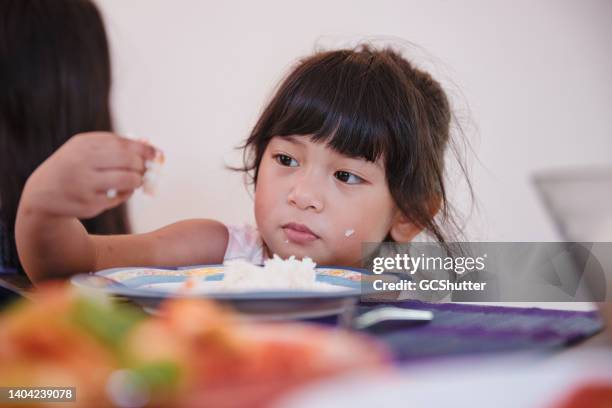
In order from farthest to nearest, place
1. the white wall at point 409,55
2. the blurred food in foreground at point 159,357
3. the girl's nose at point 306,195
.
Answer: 1. the white wall at point 409,55
2. the girl's nose at point 306,195
3. the blurred food in foreground at point 159,357

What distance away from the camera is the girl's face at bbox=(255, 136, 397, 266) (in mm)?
980

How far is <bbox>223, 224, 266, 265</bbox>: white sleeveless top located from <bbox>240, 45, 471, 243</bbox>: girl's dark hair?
0.51ft

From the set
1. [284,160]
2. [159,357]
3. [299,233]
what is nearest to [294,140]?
[284,160]

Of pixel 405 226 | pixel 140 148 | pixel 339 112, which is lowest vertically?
pixel 140 148

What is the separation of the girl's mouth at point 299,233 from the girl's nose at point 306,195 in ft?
0.11

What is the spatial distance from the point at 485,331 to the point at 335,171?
0.54 metres

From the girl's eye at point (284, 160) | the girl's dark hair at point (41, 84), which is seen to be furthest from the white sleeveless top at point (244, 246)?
the girl's dark hair at point (41, 84)

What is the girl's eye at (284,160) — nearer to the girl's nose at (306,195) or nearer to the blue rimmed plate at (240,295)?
the girl's nose at (306,195)

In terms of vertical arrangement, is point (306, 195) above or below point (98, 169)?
above

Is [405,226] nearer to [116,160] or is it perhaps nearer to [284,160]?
[284,160]

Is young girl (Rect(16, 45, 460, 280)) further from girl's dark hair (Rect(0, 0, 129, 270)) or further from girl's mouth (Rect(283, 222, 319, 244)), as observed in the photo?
girl's dark hair (Rect(0, 0, 129, 270))

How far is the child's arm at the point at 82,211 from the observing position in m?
0.59

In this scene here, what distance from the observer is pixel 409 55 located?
1.32m

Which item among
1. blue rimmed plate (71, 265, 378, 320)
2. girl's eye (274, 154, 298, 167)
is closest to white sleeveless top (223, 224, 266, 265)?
girl's eye (274, 154, 298, 167)
